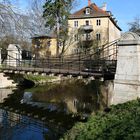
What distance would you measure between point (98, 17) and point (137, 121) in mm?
43321

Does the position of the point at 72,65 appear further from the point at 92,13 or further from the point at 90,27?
the point at 92,13

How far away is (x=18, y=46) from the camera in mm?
28938

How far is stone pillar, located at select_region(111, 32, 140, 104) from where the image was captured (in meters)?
13.3

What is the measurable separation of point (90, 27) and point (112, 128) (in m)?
42.4

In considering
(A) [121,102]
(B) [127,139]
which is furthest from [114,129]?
(A) [121,102]

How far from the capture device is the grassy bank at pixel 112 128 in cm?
808

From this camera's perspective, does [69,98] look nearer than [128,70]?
No

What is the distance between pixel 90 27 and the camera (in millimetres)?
50500

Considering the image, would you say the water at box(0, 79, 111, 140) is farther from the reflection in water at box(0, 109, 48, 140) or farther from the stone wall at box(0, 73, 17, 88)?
the stone wall at box(0, 73, 17, 88)

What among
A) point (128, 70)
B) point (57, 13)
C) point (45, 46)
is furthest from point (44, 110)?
point (45, 46)

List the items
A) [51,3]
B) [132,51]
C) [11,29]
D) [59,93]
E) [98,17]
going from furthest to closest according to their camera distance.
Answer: [98,17]
[51,3]
[59,93]
[11,29]
[132,51]

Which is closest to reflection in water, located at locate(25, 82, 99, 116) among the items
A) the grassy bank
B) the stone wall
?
the stone wall

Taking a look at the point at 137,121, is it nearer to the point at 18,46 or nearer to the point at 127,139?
the point at 127,139

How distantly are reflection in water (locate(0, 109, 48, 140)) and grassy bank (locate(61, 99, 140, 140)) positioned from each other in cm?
323
